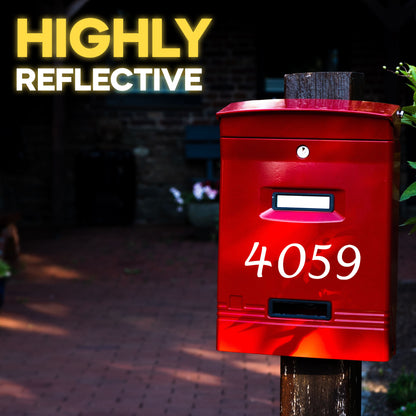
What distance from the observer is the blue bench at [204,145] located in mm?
11906

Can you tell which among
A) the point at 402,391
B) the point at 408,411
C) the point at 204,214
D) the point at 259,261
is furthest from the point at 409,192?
the point at 204,214

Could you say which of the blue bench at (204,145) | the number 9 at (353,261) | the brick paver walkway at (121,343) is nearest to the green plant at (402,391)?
the brick paver walkway at (121,343)

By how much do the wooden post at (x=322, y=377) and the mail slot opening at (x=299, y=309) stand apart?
134 mm

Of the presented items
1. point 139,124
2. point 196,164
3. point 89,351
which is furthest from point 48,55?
point 89,351

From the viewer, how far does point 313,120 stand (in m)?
2.04

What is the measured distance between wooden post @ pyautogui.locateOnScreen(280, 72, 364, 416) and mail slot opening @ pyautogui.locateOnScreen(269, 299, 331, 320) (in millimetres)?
134

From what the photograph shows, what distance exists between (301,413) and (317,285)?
0.40 meters

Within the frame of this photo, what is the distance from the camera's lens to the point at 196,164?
12125 mm

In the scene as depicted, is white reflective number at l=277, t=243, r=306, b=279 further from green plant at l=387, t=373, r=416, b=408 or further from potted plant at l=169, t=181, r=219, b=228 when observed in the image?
potted plant at l=169, t=181, r=219, b=228

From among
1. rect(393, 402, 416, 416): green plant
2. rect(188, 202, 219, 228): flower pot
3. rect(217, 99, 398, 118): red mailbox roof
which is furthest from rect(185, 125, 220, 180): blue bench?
rect(217, 99, 398, 118): red mailbox roof

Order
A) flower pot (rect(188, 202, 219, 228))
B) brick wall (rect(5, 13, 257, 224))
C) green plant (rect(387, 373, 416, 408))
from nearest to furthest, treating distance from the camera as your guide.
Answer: green plant (rect(387, 373, 416, 408)) → flower pot (rect(188, 202, 219, 228)) → brick wall (rect(5, 13, 257, 224))

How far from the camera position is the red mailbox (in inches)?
79.0

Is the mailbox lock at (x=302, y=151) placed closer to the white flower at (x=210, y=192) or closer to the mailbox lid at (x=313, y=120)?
the mailbox lid at (x=313, y=120)

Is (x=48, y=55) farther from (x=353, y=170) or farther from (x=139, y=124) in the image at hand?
(x=353, y=170)
